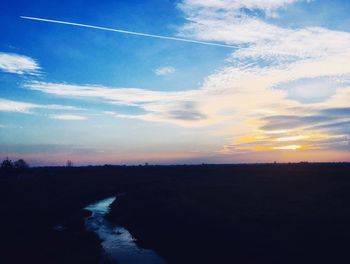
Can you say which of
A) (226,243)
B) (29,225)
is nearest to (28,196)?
(29,225)

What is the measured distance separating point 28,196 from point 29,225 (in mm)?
32194

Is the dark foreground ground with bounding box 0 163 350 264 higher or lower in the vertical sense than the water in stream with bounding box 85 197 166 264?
higher

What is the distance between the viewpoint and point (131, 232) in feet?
144

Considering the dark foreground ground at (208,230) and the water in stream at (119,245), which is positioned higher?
the dark foreground ground at (208,230)

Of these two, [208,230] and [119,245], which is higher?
[208,230]

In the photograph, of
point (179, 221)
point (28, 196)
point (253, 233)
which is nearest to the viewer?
point (253, 233)

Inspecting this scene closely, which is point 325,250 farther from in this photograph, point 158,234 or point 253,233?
point 158,234

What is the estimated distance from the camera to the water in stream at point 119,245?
3253 cm

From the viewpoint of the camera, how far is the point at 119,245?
3834 centimetres

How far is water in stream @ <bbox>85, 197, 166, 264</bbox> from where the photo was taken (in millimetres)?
32531

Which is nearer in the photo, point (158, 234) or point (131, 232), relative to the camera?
point (158, 234)

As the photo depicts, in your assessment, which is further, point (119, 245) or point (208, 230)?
point (119, 245)

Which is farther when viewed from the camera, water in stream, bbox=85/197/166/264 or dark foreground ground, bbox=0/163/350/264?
water in stream, bbox=85/197/166/264

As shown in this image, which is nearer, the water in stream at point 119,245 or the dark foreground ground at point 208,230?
the dark foreground ground at point 208,230
